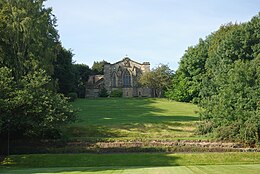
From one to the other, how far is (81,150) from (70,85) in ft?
129

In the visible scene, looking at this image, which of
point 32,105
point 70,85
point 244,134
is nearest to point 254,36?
point 244,134

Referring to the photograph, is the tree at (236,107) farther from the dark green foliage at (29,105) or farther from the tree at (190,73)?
the tree at (190,73)

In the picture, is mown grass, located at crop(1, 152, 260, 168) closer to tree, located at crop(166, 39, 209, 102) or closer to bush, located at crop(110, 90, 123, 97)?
tree, located at crop(166, 39, 209, 102)

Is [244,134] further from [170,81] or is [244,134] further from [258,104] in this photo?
[170,81]

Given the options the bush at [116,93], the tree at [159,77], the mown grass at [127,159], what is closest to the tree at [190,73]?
the tree at [159,77]

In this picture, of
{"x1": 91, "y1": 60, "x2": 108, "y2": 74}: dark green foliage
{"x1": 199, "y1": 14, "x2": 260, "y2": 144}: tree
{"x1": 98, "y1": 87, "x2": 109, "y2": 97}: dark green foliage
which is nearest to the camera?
{"x1": 199, "y1": 14, "x2": 260, "y2": 144}: tree

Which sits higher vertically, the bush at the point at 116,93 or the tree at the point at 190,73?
the tree at the point at 190,73

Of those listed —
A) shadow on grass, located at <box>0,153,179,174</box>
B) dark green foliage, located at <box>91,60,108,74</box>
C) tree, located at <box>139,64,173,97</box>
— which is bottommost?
shadow on grass, located at <box>0,153,179,174</box>

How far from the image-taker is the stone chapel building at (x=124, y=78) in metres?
93.0

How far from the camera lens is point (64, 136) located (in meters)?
32.8

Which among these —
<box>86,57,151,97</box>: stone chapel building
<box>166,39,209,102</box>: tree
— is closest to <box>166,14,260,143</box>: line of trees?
<box>166,39,209,102</box>: tree

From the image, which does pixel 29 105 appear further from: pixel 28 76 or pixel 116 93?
pixel 116 93

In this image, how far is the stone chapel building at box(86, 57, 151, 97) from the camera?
305 ft

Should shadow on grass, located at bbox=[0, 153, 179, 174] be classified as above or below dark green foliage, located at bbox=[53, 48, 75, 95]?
below
